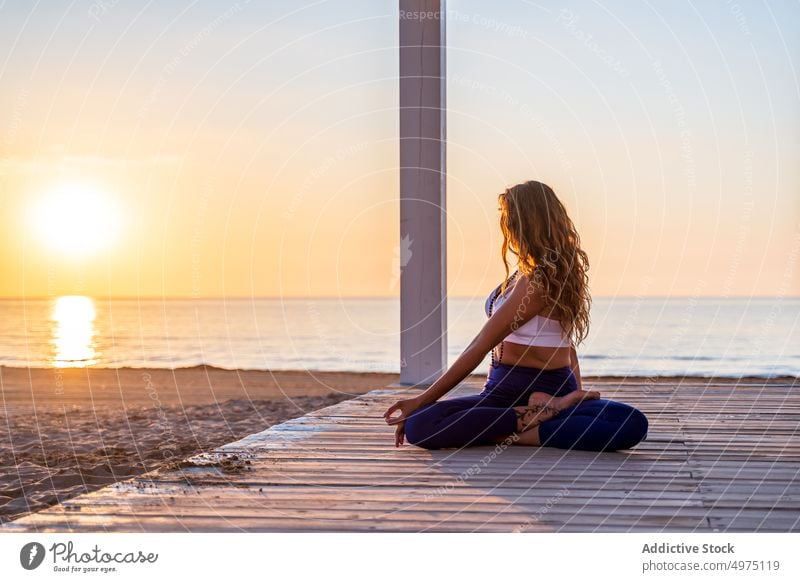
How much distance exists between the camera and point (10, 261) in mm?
6645

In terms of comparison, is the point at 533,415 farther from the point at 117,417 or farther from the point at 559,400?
the point at 117,417

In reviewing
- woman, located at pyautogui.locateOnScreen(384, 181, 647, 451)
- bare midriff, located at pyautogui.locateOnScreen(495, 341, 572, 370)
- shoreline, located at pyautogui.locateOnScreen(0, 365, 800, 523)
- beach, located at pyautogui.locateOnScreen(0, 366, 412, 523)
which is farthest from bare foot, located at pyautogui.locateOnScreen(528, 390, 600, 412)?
beach, located at pyautogui.locateOnScreen(0, 366, 412, 523)

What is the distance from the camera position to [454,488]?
9.45 feet

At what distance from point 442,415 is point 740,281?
→ 134 ft

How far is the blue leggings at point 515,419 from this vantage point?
3.52m

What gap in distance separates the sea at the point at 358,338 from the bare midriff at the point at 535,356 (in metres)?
9.23

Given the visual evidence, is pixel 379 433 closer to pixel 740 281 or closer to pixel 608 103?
pixel 608 103

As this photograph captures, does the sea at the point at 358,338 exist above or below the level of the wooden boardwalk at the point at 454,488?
below

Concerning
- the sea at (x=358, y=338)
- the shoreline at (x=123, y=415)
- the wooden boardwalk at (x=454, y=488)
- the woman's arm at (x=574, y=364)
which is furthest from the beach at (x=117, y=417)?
the sea at (x=358, y=338)

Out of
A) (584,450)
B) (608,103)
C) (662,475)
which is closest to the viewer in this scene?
(662,475)

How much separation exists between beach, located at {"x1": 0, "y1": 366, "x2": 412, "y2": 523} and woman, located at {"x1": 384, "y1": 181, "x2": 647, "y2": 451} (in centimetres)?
147

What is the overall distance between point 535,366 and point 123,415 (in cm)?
498

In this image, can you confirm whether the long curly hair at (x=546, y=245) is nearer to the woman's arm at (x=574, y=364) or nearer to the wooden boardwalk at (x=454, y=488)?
the woman's arm at (x=574, y=364)
